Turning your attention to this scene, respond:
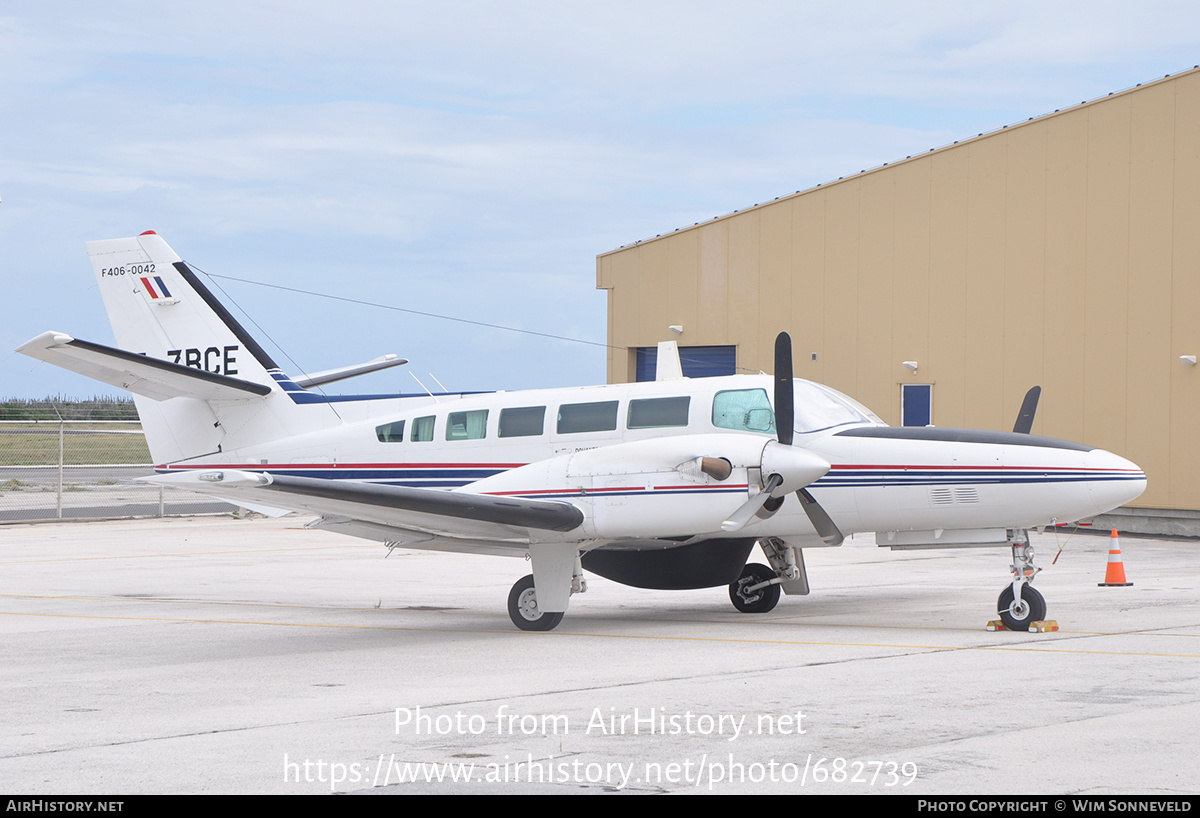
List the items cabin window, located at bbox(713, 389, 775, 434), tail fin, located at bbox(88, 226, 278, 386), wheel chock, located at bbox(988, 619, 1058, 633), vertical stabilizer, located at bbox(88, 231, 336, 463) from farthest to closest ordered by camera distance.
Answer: tail fin, located at bbox(88, 226, 278, 386) → vertical stabilizer, located at bbox(88, 231, 336, 463) → cabin window, located at bbox(713, 389, 775, 434) → wheel chock, located at bbox(988, 619, 1058, 633)

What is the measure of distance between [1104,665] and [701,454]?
13.9 ft

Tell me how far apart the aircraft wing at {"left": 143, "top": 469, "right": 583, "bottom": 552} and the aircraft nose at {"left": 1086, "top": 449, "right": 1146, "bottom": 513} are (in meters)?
4.94

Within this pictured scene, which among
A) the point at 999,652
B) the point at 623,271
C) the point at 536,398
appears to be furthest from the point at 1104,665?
the point at 623,271

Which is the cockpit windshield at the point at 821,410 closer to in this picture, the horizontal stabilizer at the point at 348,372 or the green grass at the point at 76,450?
the horizontal stabilizer at the point at 348,372

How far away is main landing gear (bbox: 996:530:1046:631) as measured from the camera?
12.1m

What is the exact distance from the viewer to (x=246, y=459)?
15797 millimetres

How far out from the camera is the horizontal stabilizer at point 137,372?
1324 centimetres

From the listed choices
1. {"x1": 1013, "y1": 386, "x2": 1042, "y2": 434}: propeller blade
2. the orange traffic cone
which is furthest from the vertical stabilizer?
the orange traffic cone

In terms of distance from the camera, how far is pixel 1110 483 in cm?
1174

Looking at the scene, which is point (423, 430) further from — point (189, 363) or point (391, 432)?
point (189, 363)

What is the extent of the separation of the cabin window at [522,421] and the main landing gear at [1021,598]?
5.17 meters

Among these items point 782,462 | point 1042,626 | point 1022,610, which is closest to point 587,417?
point 782,462

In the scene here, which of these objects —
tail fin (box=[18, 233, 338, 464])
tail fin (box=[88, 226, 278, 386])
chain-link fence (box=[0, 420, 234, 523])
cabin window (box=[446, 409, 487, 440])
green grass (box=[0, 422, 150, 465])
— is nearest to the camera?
cabin window (box=[446, 409, 487, 440])

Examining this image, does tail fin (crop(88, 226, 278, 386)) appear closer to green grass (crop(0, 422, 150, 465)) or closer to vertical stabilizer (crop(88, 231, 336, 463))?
vertical stabilizer (crop(88, 231, 336, 463))
